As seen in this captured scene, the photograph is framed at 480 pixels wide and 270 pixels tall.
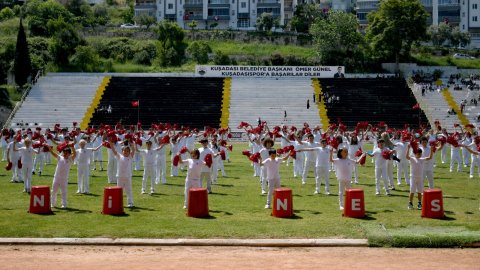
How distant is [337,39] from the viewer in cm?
8569

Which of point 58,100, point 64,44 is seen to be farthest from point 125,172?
point 64,44

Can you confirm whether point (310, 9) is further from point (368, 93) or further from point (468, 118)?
point (468, 118)

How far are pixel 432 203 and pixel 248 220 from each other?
183 inches

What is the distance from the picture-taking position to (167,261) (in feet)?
44.0

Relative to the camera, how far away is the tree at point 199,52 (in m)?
89.2

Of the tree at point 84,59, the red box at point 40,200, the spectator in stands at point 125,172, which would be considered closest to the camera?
the red box at point 40,200

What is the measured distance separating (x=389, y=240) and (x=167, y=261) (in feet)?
15.6

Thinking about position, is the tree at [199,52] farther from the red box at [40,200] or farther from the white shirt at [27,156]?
the red box at [40,200]

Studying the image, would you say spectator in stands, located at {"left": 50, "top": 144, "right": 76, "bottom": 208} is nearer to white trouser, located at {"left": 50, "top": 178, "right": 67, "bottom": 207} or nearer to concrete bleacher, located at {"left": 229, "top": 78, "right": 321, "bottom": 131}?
white trouser, located at {"left": 50, "top": 178, "right": 67, "bottom": 207}

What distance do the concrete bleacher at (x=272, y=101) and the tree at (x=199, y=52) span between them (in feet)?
54.2

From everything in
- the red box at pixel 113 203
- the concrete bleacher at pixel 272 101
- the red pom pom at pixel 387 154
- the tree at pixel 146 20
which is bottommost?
the red box at pixel 113 203

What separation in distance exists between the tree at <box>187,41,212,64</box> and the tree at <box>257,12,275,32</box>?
17.0 meters

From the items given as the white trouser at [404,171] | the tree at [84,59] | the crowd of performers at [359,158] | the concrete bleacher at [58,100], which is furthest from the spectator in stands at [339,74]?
the white trouser at [404,171]

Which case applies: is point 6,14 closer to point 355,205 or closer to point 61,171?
point 61,171
